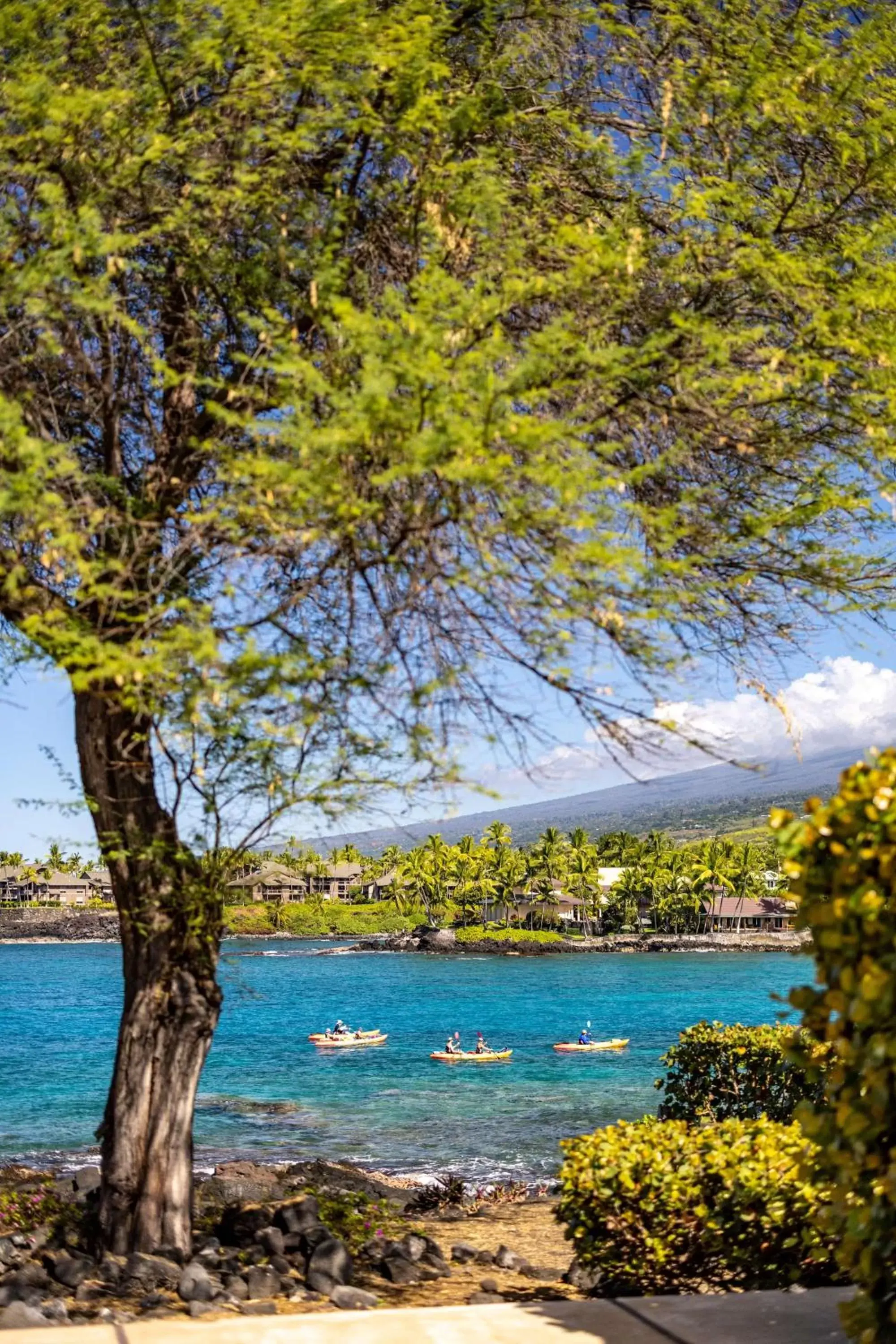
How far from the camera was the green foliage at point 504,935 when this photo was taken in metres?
141

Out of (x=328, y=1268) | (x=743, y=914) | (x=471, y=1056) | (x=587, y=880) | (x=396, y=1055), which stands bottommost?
(x=743, y=914)

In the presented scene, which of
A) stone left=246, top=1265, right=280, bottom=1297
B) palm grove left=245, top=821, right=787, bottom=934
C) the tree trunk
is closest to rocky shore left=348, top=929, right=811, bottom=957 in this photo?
palm grove left=245, top=821, right=787, bottom=934

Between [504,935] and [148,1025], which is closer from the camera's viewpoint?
[148,1025]

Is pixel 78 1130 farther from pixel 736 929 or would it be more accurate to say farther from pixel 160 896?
pixel 736 929

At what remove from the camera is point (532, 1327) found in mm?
5609

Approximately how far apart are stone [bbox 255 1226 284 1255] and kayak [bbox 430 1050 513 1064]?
43.7 m

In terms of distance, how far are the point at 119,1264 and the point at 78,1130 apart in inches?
1100

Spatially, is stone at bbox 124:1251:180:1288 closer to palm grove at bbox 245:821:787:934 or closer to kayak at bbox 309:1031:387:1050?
kayak at bbox 309:1031:387:1050

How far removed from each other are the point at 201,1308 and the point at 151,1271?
1.03 m

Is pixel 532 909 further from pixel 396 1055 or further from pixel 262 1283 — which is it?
pixel 262 1283

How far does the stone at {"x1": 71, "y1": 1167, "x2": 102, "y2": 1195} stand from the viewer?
1255cm

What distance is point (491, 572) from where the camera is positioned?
6566 millimetres

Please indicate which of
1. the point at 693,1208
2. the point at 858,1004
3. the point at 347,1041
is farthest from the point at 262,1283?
the point at 347,1041

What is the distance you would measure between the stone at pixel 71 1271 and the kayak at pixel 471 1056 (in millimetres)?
44355
